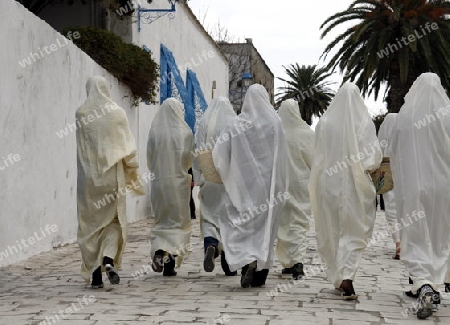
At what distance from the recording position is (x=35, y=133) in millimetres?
9125

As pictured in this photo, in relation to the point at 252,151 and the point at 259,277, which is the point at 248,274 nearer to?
the point at 259,277

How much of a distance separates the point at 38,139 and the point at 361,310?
16.2 feet

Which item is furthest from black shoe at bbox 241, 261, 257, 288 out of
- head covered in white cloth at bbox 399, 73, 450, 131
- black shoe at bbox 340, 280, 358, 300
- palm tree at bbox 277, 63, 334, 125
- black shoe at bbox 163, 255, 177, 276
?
palm tree at bbox 277, 63, 334, 125

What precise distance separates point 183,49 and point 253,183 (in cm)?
1355

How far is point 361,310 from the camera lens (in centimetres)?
568

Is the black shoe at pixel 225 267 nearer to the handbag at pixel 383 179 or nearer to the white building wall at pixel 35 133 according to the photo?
the handbag at pixel 383 179

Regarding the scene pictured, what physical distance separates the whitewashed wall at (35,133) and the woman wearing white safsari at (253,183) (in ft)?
8.13

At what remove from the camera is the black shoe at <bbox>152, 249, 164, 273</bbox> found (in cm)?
747

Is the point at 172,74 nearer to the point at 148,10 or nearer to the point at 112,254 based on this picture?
the point at 148,10

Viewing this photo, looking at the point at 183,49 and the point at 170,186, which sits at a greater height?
the point at 183,49

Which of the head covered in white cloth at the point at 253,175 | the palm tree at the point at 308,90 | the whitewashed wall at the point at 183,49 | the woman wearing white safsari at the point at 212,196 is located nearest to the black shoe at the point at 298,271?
the woman wearing white safsari at the point at 212,196

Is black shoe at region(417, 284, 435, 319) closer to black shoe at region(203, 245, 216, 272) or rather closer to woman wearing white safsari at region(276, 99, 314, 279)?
woman wearing white safsari at region(276, 99, 314, 279)

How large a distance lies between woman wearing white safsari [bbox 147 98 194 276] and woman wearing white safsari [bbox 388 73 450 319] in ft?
7.59

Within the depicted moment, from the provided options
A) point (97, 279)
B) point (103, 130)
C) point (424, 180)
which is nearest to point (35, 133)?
point (103, 130)
